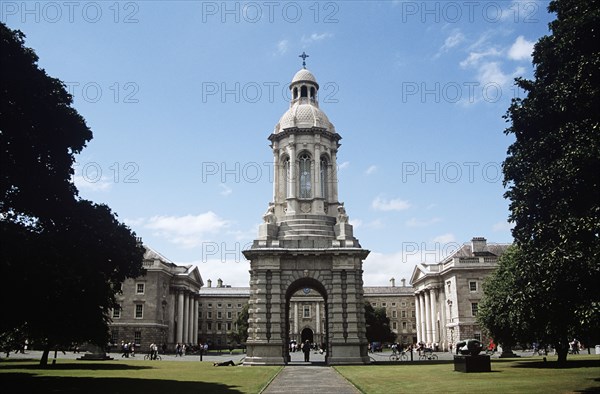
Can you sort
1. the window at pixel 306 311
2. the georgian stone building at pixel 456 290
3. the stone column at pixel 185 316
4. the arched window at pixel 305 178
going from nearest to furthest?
the arched window at pixel 305 178
the georgian stone building at pixel 456 290
the stone column at pixel 185 316
the window at pixel 306 311

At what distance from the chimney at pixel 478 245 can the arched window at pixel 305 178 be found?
137 feet

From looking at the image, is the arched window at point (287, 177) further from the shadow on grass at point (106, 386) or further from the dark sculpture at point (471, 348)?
the shadow on grass at point (106, 386)

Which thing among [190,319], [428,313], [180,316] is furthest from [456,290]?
[190,319]

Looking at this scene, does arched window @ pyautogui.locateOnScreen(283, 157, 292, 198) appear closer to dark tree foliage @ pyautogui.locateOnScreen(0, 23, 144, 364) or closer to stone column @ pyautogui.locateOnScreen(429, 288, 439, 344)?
dark tree foliage @ pyautogui.locateOnScreen(0, 23, 144, 364)

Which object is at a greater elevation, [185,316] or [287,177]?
[287,177]

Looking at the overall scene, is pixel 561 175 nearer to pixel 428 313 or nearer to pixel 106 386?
pixel 106 386

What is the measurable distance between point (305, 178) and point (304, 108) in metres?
6.01

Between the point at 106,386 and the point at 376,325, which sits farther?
the point at 376,325

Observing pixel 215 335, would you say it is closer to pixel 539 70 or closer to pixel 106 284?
pixel 106 284

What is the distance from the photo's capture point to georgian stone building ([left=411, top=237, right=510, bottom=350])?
73.0 metres

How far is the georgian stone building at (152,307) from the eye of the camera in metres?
74.0

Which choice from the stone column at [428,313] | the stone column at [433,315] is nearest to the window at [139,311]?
the stone column at [433,315]

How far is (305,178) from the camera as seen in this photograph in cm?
4438

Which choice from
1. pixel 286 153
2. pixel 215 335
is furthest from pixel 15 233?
pixel 215 335
